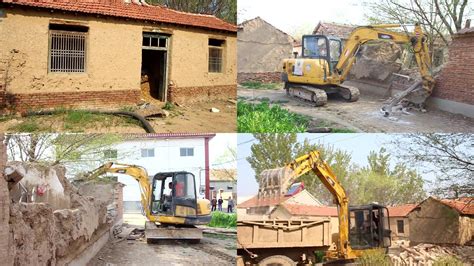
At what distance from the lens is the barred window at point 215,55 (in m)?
10.2

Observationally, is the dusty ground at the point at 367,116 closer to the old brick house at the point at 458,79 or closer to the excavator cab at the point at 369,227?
the old brick house at the point at 458,79

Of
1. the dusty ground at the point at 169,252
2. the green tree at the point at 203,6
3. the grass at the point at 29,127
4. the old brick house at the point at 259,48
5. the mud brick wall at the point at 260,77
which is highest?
the green tree at the point at 203,6

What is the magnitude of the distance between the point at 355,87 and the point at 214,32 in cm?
347

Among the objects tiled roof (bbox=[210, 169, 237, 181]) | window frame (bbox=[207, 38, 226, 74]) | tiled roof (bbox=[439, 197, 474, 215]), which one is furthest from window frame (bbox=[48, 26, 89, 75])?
tiled roof (bbox=[439, 197, 474, 215])

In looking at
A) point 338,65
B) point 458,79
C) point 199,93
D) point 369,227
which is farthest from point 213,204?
point 458,79

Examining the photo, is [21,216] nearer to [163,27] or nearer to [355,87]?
[355,87]

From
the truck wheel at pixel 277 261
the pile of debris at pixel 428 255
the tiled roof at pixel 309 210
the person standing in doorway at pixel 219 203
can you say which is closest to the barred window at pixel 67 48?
the person standing in doorway at pixel 219 203

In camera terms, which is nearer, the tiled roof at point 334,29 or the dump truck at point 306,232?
the dump truck at point 306,232

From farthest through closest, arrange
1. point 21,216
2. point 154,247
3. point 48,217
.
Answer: point 154,247 → point 48,217 → point 21,216

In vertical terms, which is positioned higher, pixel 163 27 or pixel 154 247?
pixel 163 27

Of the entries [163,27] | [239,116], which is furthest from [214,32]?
[239,116]

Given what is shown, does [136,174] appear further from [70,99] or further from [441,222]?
[441,222]

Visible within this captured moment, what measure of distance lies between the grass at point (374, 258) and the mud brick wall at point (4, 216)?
5.69m

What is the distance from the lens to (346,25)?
7.96 meters
